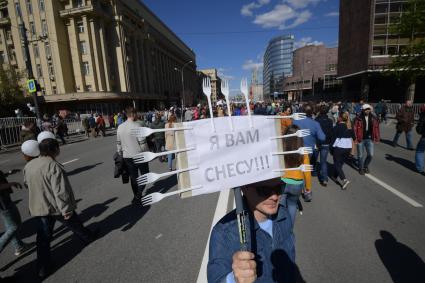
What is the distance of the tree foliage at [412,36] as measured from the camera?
14125 millimetres

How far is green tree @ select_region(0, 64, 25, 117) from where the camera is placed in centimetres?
2878

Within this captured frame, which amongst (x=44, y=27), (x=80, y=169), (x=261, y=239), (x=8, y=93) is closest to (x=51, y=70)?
(x=44, y=27)

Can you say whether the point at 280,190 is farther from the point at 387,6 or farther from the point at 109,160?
the point at 387,6

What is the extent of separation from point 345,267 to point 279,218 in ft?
6.63

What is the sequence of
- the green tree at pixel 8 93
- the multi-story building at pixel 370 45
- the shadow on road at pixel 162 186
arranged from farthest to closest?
the multi-story building at pixel 370 45 → the green tree at pixel 8 93 → the shadow on road at pixel 162 186

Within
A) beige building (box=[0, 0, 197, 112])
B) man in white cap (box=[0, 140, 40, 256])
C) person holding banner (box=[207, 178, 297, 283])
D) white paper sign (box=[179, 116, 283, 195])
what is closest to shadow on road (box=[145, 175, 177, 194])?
man in white cap (box=[0, 140, 40, 256])

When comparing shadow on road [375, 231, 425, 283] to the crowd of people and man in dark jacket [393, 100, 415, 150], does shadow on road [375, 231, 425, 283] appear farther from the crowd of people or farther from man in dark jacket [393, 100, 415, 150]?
man in dark jacket [393, 100, 415, 150]

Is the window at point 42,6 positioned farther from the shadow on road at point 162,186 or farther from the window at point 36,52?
the shadow on road at point 162,186

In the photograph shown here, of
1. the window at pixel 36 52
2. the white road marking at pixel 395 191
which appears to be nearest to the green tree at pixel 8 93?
the window at pixel 36 52

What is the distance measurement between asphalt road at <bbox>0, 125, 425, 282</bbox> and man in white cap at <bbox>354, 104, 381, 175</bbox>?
777mm

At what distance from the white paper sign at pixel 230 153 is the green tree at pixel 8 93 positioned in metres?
36.1

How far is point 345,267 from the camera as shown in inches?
111

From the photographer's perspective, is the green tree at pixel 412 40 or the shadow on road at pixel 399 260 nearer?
the shadow on road at pixel 399 260

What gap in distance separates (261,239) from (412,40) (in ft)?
65.8
